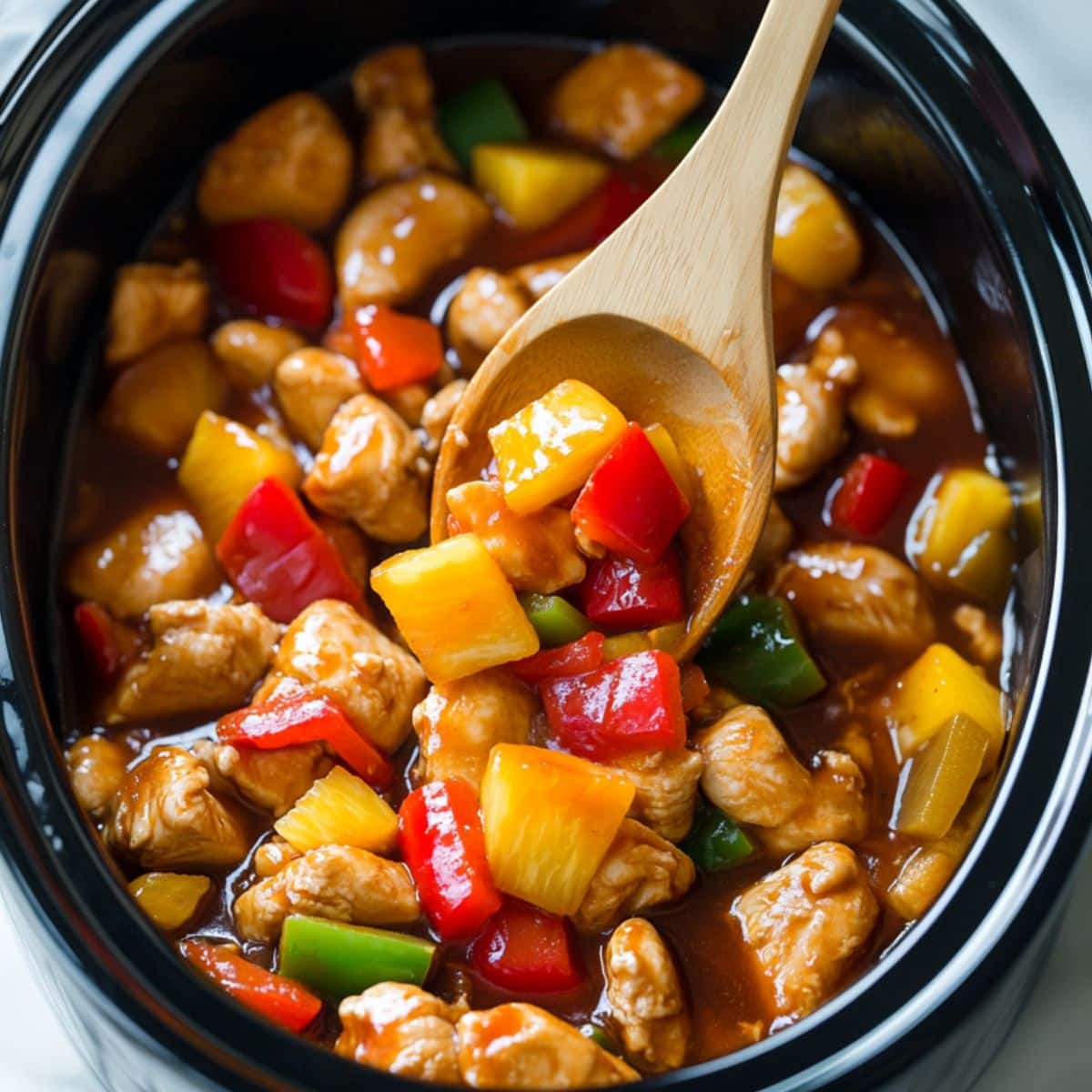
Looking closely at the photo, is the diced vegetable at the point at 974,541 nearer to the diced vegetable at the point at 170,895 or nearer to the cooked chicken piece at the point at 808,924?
the cooked chicken piece at the point at 808,924

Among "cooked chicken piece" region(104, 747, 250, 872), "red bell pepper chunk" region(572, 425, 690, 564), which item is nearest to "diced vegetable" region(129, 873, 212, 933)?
"cooked chicken piece" region(104, 747, 250, 872)

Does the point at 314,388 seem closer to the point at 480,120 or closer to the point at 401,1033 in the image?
the point at 480,120

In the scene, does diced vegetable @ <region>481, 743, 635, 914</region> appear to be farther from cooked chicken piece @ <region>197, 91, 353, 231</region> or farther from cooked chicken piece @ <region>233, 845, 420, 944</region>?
cooked chicken piece @ <region>197, 91, 353, 231</region>

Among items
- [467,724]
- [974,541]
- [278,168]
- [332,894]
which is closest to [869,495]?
Answer: [974,541]

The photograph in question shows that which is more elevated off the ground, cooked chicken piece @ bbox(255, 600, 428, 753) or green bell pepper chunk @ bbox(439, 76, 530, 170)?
green bell pepper chunk @ bbox(439, 76, 530, 170)

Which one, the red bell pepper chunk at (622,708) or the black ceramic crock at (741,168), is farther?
the red bell pepper chunk at (622,708)

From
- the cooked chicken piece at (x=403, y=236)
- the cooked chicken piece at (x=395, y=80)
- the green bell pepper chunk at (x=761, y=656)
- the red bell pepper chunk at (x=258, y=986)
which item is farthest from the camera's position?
the cooked chicken piece at (x=395, y=80)

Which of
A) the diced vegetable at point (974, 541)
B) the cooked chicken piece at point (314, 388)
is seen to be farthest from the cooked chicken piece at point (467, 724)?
the diced vegetable at point (974, 541)
